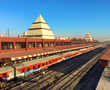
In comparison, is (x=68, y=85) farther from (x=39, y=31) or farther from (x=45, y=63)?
(x=39, y=31)

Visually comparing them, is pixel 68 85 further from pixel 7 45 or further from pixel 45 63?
pixel 7 45

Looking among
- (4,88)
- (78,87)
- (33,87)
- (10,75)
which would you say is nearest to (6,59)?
(10,75)

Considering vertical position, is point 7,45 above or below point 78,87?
above

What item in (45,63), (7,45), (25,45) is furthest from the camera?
(25,45)

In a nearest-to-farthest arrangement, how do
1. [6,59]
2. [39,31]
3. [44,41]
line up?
[6,59], [44,41], [39,31]

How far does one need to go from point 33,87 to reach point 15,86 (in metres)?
3.56

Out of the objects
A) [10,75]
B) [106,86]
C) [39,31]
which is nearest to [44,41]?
[39,31]

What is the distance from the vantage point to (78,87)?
52.5 feet

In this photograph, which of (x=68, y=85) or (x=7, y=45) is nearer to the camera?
(x=68, y=85)

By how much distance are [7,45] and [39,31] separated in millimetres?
38410

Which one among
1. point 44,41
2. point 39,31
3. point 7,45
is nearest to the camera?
point 7,45

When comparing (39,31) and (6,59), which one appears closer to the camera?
(6,59)

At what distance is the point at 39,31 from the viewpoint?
65.9m

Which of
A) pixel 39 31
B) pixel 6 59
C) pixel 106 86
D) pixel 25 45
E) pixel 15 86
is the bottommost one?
pixel 15 86
